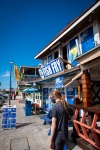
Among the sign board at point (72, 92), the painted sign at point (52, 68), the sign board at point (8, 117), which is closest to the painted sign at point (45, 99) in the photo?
the painted sign at point (52, 68)

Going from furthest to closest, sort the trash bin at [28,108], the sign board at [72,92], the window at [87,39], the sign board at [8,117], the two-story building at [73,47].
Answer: the trash bin at [28,108] → the sign board at [72,92] → the window at [87,39] → the sign board at [8,117] → the two-story building at [73,47]

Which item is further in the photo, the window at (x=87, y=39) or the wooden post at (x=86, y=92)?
the window at (x=87, y=39)

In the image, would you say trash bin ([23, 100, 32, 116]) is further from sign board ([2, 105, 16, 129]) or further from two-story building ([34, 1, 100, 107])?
sign board ([2, 105, 16, 129])

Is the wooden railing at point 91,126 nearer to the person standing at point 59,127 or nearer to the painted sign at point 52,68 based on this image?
the person standing at point 59,127

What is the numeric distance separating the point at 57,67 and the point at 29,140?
16.2 ft

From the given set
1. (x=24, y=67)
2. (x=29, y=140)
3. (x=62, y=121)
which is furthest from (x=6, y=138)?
(x=24, y=67)

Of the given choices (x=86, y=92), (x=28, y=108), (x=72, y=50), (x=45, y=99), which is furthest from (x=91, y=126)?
(x=45, y=99)

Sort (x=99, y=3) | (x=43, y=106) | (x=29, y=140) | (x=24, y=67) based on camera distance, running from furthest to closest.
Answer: (x=24, y=67), (x=43, y=106), (x=99, y=3), (x=29, y=140)

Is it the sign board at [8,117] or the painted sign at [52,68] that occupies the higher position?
the painted sign at [52,68]

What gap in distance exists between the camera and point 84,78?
15.4 ft

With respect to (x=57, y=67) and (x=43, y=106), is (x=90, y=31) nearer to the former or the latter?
(x=57, y=67)

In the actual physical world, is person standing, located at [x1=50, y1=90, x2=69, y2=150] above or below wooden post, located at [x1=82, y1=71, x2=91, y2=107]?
below

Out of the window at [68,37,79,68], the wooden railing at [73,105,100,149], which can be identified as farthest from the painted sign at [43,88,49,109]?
the wooden railing at [73,105,100,149]

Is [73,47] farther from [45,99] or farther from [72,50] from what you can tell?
[45,99]
